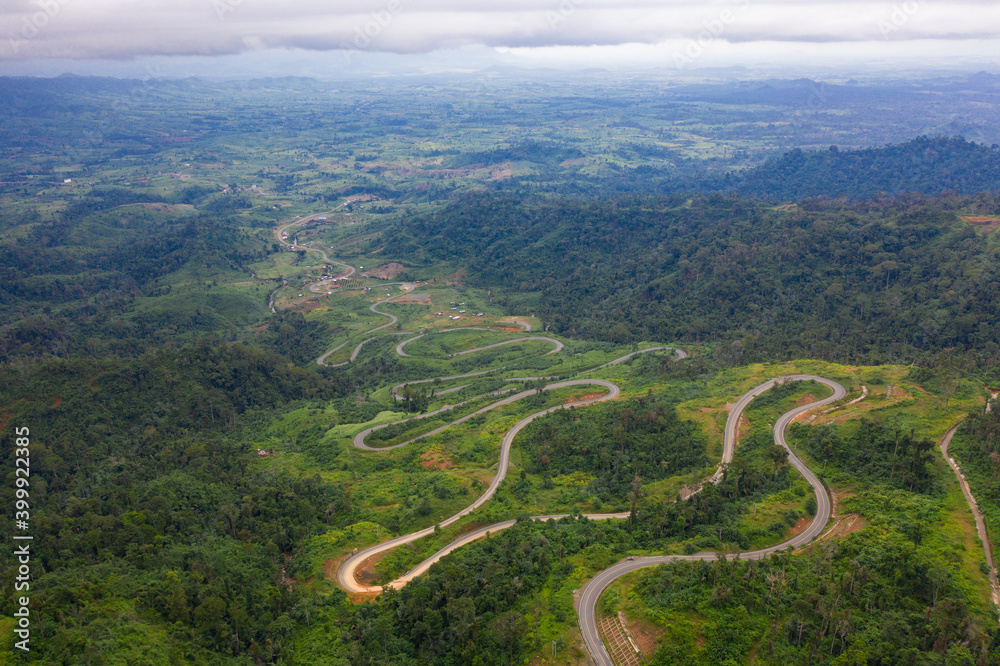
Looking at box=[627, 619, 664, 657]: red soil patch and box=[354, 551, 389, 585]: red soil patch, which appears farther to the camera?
box=[354, 551, 389, 585]: red soil patch

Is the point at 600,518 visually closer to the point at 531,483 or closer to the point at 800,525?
the point at 531,483

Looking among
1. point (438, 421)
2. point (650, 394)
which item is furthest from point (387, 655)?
point (650, 394)

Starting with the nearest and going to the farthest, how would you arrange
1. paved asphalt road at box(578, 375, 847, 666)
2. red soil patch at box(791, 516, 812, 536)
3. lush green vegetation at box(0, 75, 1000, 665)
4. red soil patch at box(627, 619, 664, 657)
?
red soil patch at box(627, 619, 664, 657), lush green vegetation at box(0, 75, 1000, 665), paved asphalt road at box(578, 375, 847, 666), red soil patch at box(791, 516, 812, 536)

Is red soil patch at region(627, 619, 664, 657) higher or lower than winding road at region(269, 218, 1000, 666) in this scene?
higher

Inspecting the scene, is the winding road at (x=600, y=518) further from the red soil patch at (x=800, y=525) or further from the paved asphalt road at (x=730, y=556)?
the red soil patch at (x=800, y=525)

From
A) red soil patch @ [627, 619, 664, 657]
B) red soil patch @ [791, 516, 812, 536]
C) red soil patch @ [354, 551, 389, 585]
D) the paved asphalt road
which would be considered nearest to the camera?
red soil patch @ [627, 619, 664, 657]

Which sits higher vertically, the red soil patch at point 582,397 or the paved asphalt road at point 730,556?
the paved asphalt road at point 730,556

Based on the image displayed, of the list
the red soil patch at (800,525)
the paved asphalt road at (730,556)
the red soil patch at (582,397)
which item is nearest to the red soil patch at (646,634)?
the paved asphalt road at (730,556)

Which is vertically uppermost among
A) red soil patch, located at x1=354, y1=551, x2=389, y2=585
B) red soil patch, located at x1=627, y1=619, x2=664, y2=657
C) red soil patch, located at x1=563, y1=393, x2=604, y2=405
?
red soil patch, located at x1=627, y1=619, x2=664, y2=657

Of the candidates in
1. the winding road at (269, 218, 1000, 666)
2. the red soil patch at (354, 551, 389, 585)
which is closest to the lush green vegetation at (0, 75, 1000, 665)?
the red soil patch at (354, 551, 389, 585)

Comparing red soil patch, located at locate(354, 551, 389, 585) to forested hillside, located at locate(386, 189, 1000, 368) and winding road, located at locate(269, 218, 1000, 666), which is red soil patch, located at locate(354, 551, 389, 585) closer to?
winding road, located at locate(269, 218, 1000, 666)

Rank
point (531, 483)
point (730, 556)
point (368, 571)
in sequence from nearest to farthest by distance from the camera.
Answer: point (730, 556) < point (368, 571) < point (531, 483)

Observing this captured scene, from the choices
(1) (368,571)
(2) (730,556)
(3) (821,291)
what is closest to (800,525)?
(2) (730,556)
